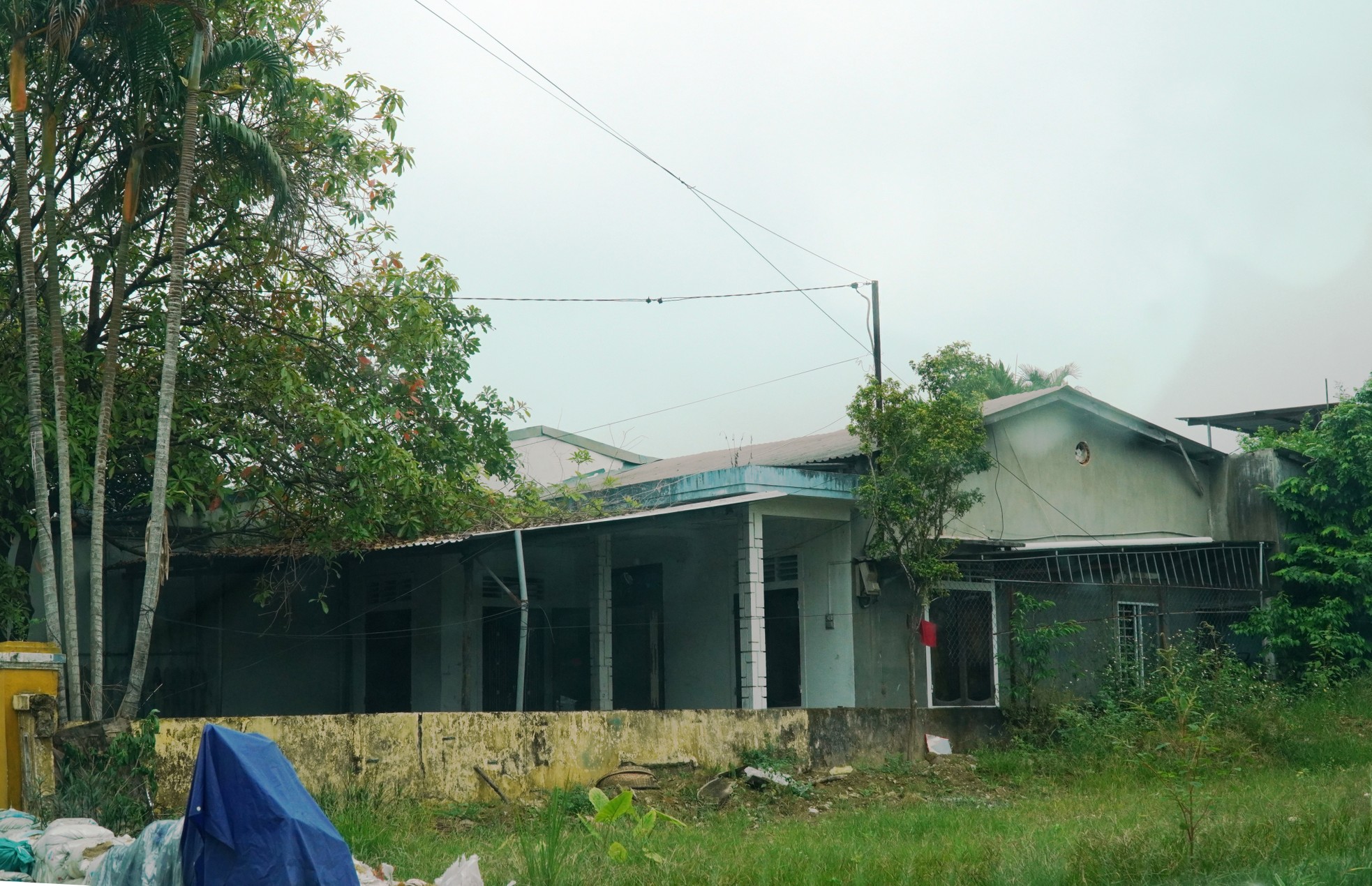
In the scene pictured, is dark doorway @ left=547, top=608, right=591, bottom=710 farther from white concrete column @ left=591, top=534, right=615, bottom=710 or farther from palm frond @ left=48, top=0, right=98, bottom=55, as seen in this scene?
palm frond @ left=48, top=0, right=98, bottom=55

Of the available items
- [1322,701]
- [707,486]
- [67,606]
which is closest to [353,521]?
[67,606]

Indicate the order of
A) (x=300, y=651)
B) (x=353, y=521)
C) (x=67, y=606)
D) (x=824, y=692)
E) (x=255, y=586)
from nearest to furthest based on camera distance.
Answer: (x=67, y=606) < (x=353, y=521) < (x=824, y=692) < (x=255, y=586) < (x=300, y=651)

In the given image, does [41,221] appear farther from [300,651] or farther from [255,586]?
[300,651]

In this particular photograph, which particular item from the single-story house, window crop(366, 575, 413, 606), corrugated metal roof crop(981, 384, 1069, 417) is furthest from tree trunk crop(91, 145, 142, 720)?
corrugated metal roof crop(981, 384, 1069, 417)

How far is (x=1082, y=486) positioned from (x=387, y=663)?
10428 mm

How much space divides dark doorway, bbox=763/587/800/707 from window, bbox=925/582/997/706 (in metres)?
1.67

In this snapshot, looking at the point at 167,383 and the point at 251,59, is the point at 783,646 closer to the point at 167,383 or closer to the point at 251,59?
the point at 167,383

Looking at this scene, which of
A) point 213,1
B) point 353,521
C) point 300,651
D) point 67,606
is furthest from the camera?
point 300,651

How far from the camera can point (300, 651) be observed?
18.2 m

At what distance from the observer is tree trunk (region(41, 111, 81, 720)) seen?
9.96 meters

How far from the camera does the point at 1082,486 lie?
57.3 feet

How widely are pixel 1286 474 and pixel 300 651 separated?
591 inches

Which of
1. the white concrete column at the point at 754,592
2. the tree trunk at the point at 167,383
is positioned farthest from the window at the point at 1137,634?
the tree trunk at the point at 167,383

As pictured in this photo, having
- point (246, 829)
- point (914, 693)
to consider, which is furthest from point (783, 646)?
point (246, 829)
